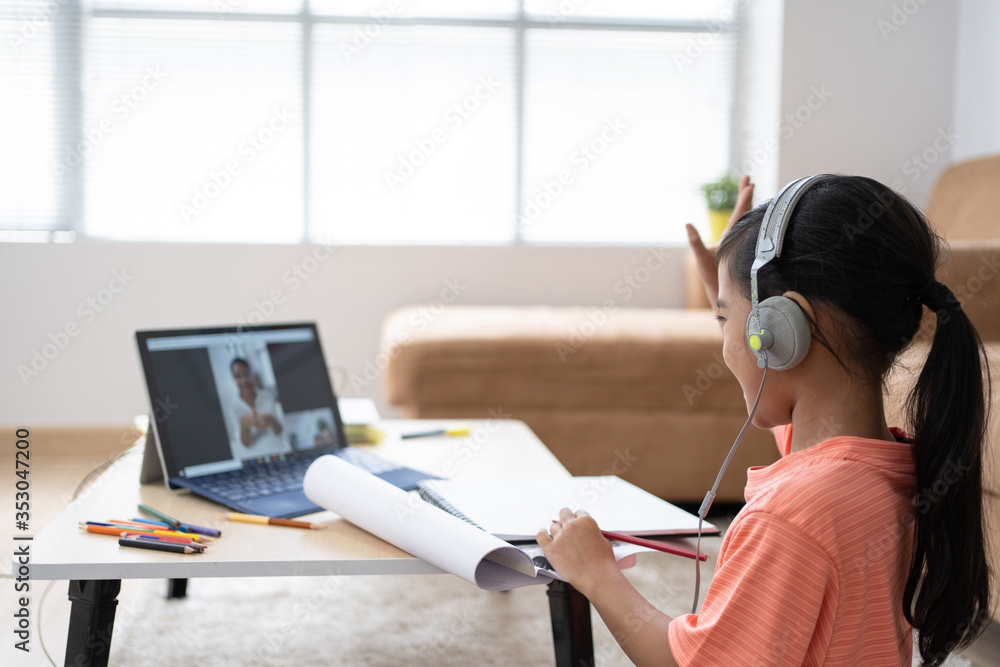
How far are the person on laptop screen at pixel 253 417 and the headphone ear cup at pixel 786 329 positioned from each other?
756 mm

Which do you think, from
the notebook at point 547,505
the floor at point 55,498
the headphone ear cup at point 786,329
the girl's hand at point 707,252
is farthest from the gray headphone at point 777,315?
the floor at point 55,498

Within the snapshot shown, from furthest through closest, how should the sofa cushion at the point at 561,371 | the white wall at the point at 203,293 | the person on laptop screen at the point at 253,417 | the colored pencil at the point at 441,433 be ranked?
the white wall at the point at 203,293
the sofa cushion at the point at 561,371
the colored pencil at the point at 441,433
the person on laptop screen at the point at 253,417

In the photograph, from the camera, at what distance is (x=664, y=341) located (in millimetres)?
2053

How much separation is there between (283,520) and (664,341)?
1.35m

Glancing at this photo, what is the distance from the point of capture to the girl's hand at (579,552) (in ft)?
2.33

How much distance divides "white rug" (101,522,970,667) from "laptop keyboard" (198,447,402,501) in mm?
331

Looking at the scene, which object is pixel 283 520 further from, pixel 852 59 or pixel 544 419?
pixel 852 59

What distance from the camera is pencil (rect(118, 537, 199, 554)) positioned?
0.78 m

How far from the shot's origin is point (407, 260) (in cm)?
321

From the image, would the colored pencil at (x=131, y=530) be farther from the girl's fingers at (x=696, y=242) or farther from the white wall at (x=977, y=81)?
the white wall at (x=977, y=81)

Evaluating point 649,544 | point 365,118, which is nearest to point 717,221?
point 365,118

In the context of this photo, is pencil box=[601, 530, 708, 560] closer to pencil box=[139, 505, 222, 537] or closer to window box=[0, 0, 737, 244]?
pencil box=[139, 505, 222, 537]

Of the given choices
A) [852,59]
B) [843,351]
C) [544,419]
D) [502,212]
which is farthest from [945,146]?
[843,351]

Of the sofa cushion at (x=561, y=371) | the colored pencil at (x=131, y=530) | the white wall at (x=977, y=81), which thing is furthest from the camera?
the white wall at (x=977, y=81)
